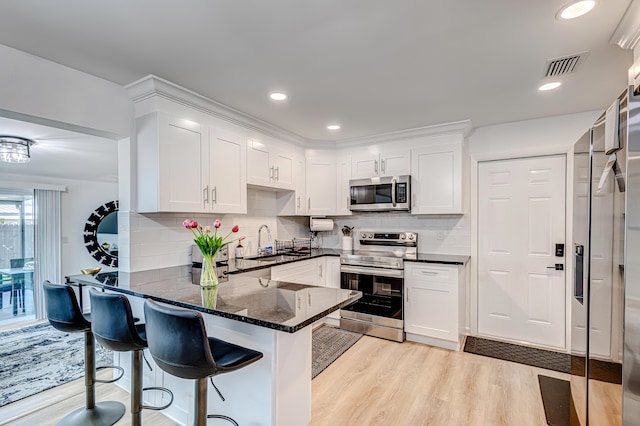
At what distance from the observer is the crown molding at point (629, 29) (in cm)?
151

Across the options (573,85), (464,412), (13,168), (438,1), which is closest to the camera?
(438,1)

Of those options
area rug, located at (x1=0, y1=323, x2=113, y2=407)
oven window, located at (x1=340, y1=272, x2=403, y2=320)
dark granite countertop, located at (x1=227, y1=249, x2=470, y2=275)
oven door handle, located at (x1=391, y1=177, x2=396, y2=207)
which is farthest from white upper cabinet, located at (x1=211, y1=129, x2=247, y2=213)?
area rug, located at (x1=0, y1=323, x2=113, y2=407)

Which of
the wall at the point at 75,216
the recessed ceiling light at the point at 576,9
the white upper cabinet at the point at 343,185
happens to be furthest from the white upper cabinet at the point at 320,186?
the wall at the point at 75,216

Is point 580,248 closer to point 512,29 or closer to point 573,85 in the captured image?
point 512,29

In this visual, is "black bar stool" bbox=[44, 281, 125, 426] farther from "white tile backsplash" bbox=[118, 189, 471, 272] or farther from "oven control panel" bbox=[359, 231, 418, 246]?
"oven control panel" bbox=[359, 231, 418, 246]

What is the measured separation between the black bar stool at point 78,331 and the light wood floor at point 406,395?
0.39 ft

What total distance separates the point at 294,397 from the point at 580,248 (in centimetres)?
176

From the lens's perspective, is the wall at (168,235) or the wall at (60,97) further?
the wall at (168,235)

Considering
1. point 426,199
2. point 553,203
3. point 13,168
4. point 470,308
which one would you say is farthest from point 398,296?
point 13,168

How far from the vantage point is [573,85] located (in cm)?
245

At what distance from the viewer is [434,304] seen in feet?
10.6

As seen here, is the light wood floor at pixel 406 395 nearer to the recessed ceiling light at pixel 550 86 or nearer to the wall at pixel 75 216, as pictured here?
the recessed ceiling light at pixel 550 86

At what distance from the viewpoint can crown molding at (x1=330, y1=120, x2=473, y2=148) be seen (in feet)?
11.1

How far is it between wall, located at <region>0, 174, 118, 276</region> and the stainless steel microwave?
480 cm
